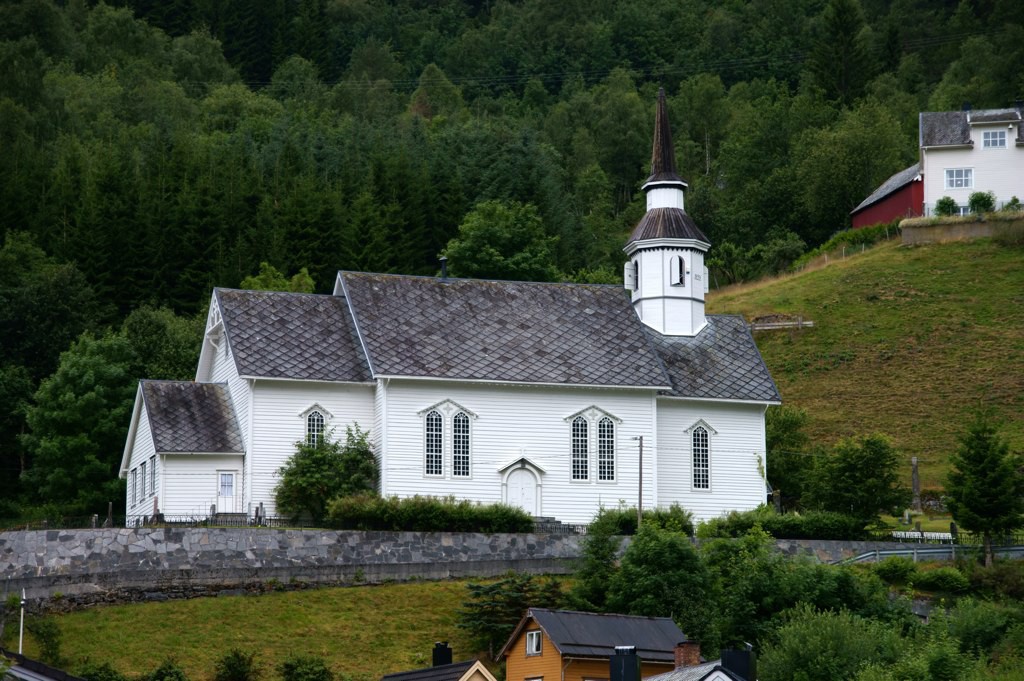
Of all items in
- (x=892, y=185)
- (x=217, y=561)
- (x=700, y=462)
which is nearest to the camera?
(x=217, y=561)

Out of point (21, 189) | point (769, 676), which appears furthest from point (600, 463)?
point (21, 189)

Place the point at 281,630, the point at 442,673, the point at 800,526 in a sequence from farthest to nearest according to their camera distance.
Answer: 1. the point at 800,526
2. the point at 281,630
3. the point at 442,673

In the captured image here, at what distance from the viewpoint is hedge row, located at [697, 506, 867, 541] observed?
56.9 m

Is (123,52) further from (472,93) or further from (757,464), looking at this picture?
(757,464)

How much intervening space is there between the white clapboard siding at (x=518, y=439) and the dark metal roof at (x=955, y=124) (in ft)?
134

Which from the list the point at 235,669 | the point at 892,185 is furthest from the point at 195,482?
the point at 892,185

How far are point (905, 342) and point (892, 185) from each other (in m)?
19.1

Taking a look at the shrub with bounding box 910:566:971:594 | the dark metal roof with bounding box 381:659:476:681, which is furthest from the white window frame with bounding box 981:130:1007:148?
the dark metal roof with bounding box 381:659:476:681

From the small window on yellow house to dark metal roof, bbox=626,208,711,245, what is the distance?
2746cm

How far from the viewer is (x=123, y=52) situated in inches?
6176

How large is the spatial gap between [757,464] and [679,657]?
25.0 m

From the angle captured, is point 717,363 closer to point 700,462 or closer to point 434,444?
point 700,462

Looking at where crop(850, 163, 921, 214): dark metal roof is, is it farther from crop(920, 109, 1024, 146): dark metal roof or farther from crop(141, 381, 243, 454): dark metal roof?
crop(141, 381, 243, 454): dark metal roof

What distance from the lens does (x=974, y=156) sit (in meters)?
96.8
